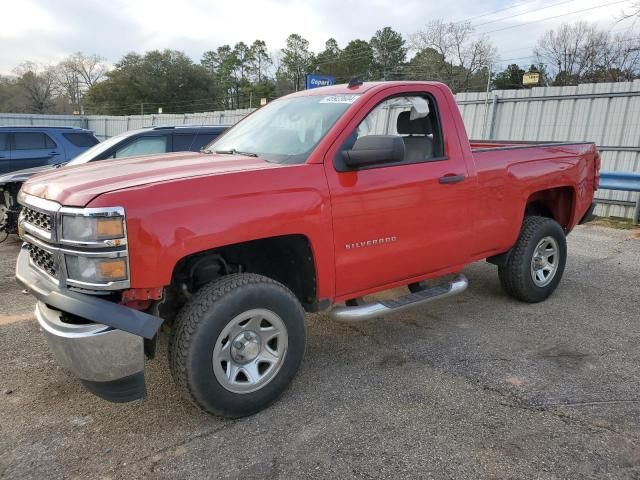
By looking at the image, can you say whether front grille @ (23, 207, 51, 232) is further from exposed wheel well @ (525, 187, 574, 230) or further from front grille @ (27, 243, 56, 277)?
exposed wheel well @ (525, 187, 574, 230)

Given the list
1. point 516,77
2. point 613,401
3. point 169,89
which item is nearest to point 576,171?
point 613,401

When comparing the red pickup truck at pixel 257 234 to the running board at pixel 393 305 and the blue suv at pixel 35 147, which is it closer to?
the running board at pixel 393 305

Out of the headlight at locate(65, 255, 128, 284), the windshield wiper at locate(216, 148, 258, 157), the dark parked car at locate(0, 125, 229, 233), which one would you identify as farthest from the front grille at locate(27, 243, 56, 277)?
the dark parked car at locate(0, 125, 229, 233)

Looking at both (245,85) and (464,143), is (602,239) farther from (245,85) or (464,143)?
(245,85)

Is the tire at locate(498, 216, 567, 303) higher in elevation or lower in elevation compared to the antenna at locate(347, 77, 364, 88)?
lower

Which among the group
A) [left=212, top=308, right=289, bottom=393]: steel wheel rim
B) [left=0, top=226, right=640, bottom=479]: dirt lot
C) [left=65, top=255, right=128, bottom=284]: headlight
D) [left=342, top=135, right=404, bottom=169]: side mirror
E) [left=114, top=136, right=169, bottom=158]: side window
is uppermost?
[left=342, top=135, right=404, bottom=169]: side mirror

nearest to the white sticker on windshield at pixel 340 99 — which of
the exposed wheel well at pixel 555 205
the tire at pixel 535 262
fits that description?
the tire at pixel 535 262

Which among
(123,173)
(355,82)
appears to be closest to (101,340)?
(123,173)

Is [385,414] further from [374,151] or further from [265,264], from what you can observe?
[374,151]

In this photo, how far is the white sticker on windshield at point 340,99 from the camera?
3564mm

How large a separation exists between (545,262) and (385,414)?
282 centimetres

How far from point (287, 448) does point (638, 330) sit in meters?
3.39

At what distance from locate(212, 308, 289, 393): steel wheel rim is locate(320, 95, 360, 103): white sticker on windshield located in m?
1.65

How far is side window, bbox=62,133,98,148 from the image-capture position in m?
11.6
